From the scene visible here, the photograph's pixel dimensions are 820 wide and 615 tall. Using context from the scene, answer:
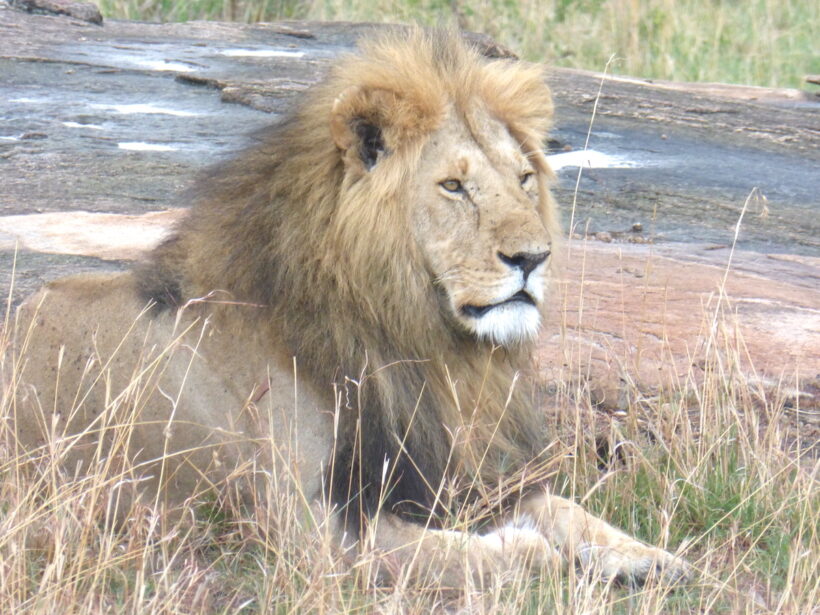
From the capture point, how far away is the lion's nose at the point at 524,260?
3668 millimetres

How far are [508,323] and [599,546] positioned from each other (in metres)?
0.70

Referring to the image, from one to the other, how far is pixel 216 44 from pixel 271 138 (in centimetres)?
705

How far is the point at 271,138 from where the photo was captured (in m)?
4.17

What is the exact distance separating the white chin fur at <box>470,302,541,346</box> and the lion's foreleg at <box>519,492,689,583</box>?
50 centimetres

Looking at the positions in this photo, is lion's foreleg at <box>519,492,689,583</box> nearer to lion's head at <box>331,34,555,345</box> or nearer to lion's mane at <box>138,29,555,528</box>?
lion's mane at <box>138,29,555,528</box>

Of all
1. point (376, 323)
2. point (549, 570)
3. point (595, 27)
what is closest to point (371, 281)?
point (376, 323)

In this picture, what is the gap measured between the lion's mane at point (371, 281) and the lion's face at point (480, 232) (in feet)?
0.19

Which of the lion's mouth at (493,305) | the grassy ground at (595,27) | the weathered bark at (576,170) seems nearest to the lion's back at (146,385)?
the lion's mouth at (493,305)

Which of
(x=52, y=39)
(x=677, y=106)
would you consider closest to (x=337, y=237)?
(x=677, y=106)

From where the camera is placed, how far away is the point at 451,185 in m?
3.87

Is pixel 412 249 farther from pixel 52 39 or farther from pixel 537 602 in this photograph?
pixel 52 39

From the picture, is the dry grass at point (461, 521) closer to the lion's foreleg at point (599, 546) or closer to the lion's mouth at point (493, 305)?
the lion's foreleg at point (599, 546)

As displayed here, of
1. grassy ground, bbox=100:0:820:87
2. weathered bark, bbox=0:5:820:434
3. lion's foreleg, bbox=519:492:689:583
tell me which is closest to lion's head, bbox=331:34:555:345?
lion's foreleg, bbox=519:492:689:583

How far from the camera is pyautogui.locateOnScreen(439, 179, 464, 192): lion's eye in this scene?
12.7 ft
